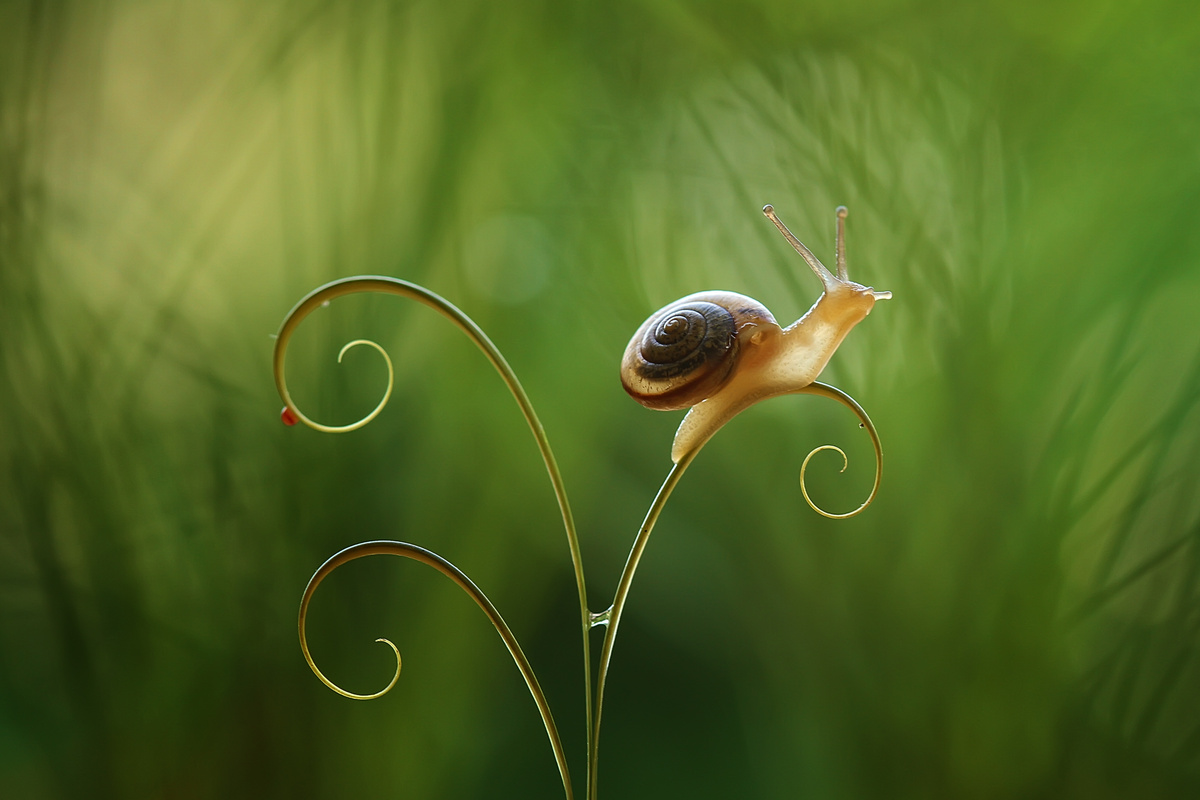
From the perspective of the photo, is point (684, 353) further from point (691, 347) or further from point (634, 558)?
point (634, 558)

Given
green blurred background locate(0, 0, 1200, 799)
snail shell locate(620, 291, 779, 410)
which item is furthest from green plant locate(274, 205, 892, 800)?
green blurred background locate(0, 0, 1200, 799)

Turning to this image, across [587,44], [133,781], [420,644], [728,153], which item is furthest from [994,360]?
[133,781]

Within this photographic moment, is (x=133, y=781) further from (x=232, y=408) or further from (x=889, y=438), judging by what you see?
(x=889, y=438)

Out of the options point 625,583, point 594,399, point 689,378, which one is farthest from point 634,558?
point 594,399

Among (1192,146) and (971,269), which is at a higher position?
(1192,146)

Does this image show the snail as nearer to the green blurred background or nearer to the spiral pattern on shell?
the spiral pattern on shell

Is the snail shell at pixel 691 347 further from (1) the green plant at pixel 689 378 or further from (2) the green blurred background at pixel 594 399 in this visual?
(2) the green blurred background at pixel 594 399
